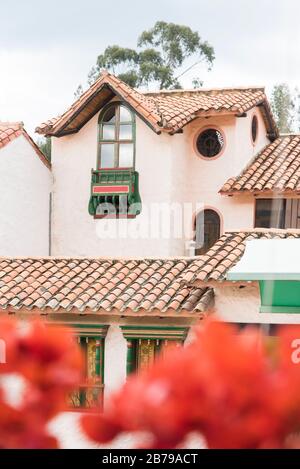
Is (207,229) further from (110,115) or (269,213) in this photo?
(110,115)

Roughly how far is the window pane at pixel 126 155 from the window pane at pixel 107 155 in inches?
5.7

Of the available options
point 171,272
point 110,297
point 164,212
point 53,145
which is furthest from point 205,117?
point 110,297

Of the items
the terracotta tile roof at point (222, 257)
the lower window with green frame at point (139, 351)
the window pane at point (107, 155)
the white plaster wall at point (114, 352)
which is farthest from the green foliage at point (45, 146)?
the lower window with green frame at point (139, 351)

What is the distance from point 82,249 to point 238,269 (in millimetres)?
7387

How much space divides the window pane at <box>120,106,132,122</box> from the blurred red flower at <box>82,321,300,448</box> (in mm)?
13764

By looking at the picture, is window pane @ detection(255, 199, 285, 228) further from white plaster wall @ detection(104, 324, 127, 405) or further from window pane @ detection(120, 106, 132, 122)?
white plaster wall @ detection(104, 324, 127, 405)

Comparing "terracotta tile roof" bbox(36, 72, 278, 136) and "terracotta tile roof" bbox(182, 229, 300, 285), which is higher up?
"terracotta tile roof" bbox(36, 72, 278, 136)

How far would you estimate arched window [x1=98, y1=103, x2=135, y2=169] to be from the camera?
14242 millimetres

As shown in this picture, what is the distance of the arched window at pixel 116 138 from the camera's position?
14242mm

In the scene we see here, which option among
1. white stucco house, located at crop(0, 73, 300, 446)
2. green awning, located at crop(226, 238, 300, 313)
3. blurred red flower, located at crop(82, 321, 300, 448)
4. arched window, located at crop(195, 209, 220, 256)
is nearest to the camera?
blurred red flower, located at crop(82, 321, 300, 448)

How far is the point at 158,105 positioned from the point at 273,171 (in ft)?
7.97

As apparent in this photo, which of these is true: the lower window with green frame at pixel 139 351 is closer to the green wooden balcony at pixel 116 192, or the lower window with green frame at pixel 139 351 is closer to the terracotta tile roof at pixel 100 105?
the green wooden balcony at pixel 116 192

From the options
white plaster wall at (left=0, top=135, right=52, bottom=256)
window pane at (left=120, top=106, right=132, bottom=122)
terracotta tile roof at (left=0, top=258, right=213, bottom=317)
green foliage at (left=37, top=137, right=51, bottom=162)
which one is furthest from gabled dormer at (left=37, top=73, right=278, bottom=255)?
green foliage at (left=37, top=137, right=51, bottom=162)

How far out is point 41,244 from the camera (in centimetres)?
1456
